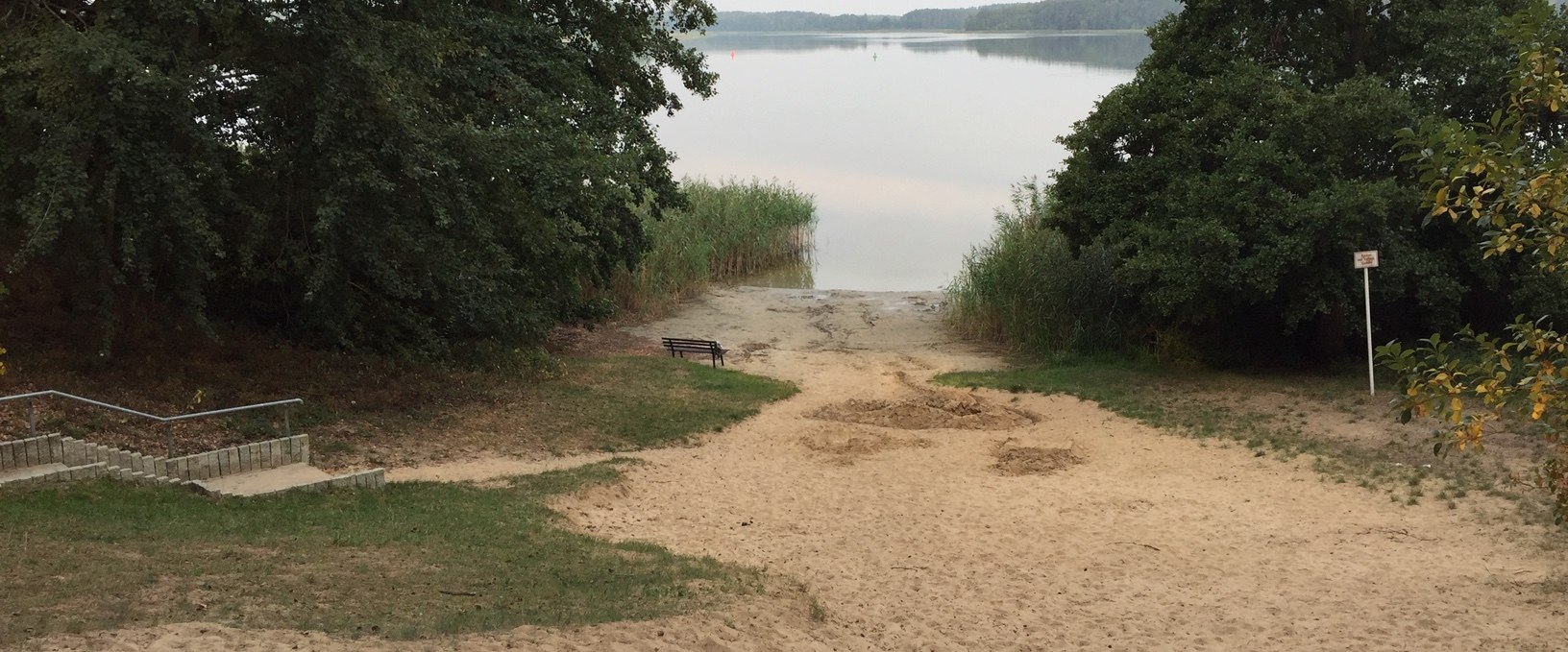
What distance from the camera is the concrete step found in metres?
11.6

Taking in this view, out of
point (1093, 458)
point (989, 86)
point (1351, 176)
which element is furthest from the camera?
point (989, 86)

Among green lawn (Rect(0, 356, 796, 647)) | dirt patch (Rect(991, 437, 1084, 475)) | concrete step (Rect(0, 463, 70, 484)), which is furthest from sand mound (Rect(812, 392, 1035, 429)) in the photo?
concrete step (Rect(0, 463, 70, 484))

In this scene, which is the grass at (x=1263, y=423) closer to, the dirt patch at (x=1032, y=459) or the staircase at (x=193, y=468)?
the dirt patch at (x=1032, y=459)

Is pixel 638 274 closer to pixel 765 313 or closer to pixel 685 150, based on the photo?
pixel 765 313

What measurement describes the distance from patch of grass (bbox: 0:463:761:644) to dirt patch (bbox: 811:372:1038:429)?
25.5 feet

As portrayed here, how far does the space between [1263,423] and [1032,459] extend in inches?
161

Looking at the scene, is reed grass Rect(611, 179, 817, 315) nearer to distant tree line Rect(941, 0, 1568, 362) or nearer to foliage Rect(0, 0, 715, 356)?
foliage Rect(0, 0, 715, 356)

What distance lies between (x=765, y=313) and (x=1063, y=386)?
10.9m

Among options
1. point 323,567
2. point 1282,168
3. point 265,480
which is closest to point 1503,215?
point 323,567

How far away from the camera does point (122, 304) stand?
54.7 feet

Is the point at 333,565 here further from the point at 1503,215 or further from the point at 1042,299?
the point at 1042,299

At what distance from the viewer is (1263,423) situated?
63.3 feet

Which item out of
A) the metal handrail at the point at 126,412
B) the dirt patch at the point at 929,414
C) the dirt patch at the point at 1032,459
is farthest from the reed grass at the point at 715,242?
the metal handrail at the point at 126,412

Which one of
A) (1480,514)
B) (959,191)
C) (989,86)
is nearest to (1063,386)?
(1480,514)
